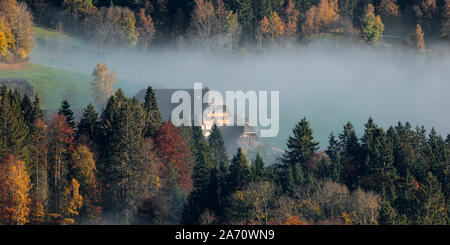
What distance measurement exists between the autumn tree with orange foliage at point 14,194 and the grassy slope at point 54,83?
145ft

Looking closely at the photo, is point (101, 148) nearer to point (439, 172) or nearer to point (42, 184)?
point (42, 184)

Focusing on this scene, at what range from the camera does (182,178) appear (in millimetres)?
84438

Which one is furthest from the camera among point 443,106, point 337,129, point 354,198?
point 443,106

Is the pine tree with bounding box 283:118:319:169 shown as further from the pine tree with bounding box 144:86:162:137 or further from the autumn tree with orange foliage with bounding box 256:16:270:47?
the autumn tree with orange foliage with bounding box 256:16:270:47

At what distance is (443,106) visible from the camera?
6240 inches

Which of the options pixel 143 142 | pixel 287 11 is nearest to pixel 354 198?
pixel 143 142

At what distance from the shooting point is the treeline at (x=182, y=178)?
238ft

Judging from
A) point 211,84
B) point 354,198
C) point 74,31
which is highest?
point 74,31

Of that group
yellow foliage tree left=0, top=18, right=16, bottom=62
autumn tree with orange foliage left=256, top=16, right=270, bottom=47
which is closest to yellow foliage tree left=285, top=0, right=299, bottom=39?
autumn tree with orange foliage left=256, top=16, right=270, bottom=47

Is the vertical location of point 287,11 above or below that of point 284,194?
above

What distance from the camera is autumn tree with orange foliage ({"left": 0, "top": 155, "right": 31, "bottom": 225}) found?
7081 cm

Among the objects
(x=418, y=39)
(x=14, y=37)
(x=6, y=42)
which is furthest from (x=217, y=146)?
(x=418, y=39)

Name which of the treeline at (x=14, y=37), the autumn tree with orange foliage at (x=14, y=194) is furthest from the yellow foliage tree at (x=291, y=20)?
the autumn tree with orange foliage at (x=14, y=194)

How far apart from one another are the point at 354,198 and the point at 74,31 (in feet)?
343
